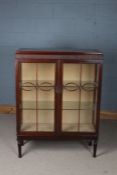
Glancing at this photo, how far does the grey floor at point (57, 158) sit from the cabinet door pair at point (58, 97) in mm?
272

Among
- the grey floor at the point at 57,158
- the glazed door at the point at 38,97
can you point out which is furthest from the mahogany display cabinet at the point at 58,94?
the grey floor at the point at 57,158

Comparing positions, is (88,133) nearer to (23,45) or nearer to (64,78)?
(64,78)

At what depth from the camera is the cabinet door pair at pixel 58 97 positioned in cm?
245

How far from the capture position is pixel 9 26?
3.29m

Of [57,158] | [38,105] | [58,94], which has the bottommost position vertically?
[57,158]

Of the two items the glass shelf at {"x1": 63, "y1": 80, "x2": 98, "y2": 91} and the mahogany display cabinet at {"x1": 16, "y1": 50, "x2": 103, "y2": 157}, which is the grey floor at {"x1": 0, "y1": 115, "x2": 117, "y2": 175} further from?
the glass shelf at {"x1": 63, "y1": 80, "x2": 98, "y2": 91}

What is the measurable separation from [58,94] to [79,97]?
0.23m

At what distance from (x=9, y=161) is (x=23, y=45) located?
5.11 feet

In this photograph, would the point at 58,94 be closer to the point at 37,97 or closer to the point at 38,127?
the point at 37,97

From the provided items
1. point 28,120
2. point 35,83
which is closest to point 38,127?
point 28,120

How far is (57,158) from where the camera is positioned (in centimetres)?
254

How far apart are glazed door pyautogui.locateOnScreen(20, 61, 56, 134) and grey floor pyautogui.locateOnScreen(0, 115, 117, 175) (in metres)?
0.28

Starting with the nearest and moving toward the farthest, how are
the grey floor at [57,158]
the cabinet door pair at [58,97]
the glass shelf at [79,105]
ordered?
the grey floor at [57,158], the cabinet door pair at [58,97], the glass shelf at [79,105]

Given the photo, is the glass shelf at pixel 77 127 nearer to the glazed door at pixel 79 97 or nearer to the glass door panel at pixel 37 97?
the glazed door at pixel 79 97
